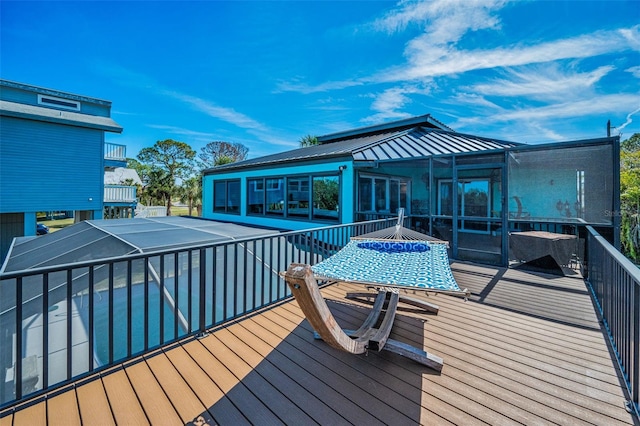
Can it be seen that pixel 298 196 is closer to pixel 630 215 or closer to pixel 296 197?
pixel 296 197

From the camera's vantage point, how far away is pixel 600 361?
2.33 metres

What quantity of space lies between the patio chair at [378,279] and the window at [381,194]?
4137 mm

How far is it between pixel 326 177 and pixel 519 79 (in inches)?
342

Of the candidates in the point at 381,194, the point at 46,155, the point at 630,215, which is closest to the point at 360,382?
the point at 381,194

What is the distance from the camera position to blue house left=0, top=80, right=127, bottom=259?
12117 mm

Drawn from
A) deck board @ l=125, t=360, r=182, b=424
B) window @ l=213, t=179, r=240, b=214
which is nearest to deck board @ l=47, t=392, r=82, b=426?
deck board @ l=125, t=360, r=182, b=424

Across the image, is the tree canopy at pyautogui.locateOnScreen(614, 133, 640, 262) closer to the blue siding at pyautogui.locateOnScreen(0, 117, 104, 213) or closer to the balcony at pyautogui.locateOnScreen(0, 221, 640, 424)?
the balcony at pyautogui.locateOnScreen(0, 221, 640, 424)

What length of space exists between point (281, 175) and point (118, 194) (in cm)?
1312

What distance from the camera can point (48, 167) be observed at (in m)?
12.9

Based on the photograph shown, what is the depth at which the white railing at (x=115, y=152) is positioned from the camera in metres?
16.1

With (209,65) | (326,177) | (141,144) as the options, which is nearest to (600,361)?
(326,177)

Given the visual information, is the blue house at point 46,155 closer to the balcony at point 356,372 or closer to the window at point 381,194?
the balcony at point 356,372

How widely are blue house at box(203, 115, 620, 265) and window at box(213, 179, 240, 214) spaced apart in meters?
1.73

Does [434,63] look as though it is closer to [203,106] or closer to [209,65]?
[209,65]
